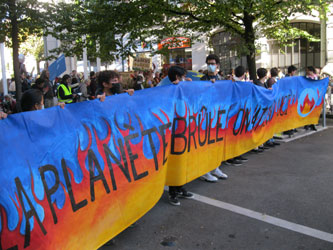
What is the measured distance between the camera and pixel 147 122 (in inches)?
161

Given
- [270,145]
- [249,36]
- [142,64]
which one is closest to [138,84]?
[142,64]

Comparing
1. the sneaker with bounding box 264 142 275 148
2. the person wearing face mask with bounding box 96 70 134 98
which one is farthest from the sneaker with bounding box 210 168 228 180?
the sneaker with bounding box 264 142 275 148

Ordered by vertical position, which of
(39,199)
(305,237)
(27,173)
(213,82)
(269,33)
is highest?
(269,33)

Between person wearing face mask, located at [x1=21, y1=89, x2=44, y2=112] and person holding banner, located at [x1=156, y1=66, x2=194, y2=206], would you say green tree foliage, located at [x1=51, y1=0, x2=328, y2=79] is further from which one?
person wearing face mask, located at [x1=21, y1=89, x2=44, y2=112]

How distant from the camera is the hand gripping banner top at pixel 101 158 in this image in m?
2.71

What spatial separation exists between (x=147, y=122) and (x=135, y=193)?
83cm

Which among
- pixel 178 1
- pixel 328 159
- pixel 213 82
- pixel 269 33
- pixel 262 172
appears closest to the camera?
pixel 213 82

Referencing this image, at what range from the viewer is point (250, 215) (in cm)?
433

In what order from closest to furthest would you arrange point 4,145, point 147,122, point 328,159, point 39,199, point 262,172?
point 4,145 → point 39,199 → point 147,122 → point 262,172 → point 328,159

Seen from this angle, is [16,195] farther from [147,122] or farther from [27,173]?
[147,122]

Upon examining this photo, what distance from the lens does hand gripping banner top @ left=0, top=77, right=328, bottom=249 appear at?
2.71 meters

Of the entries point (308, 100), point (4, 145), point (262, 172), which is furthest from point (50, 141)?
point (308, 100)

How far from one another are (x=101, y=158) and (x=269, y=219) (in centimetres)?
218

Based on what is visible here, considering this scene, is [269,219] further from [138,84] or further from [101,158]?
[138,84]
